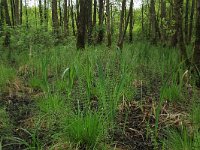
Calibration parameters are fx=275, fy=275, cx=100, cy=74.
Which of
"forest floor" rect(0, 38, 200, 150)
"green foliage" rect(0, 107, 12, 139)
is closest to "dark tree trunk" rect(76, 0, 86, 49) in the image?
"forest floor" rect(0, 38, 200, 150)

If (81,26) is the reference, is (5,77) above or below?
below

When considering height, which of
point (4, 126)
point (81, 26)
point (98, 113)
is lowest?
point (4, 126)

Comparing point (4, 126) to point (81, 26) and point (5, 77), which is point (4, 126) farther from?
point (81, 26)

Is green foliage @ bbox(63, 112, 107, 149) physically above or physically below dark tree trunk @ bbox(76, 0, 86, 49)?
below

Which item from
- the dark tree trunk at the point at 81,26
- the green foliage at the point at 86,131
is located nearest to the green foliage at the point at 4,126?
the green foliage at the point at 86,131

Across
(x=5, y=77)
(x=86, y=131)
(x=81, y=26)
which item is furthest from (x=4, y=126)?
(x=81, y=26)

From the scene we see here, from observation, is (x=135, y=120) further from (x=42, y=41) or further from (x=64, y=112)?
(x=42, y=41)

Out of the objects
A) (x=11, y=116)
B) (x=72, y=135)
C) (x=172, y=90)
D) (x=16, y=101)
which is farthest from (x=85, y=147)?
(x=16, y=101)

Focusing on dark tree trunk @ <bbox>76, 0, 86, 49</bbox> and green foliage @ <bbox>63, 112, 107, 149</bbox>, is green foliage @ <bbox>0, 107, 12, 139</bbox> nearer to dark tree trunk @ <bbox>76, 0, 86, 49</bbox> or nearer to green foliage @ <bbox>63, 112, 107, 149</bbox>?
green foliage @ <bbox>63, 112, 107, 149</bbox>

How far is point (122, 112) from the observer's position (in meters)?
3.11

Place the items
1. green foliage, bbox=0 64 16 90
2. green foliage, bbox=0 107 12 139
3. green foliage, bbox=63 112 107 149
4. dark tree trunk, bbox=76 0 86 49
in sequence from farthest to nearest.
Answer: dark tree trunk, bbox=76 0 86 49
green foliage, bbox=0 64 16 90
green foliage, bbox=0 107 12 139
green foliage, bbox=63 112 107 149

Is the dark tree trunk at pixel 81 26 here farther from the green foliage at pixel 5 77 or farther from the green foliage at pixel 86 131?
the green foliage at pixel 86 131

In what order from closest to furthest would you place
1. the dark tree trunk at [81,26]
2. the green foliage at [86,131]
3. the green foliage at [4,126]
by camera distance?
the green foliage at [86,131]
the green foliage at [4,126]
the dark tree trunk at [81,26]

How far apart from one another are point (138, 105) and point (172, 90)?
1.71ft
